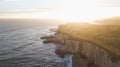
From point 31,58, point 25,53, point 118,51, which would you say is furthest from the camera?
point 25,53

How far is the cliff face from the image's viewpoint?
39.8 metres

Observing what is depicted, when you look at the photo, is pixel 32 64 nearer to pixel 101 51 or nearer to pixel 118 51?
pixel 101 51

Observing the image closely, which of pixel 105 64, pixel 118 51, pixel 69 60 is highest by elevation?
pixel 118 51

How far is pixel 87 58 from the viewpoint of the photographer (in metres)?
50.3

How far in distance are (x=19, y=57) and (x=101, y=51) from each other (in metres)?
32.6

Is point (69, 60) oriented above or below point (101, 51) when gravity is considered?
below

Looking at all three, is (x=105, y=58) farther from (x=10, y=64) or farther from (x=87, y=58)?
(x=10, y=64)

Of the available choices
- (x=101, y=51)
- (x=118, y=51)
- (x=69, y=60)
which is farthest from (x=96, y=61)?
(x=69, y=60)

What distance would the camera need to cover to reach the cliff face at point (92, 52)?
3981cm

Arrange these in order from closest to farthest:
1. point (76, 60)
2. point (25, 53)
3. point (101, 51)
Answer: point (101, 51), point (76, 60), point (25, 53)

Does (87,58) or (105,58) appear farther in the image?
(87,58)

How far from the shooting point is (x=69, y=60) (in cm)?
5891

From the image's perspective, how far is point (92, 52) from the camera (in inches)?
1889

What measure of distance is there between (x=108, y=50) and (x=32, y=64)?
25003 mm
